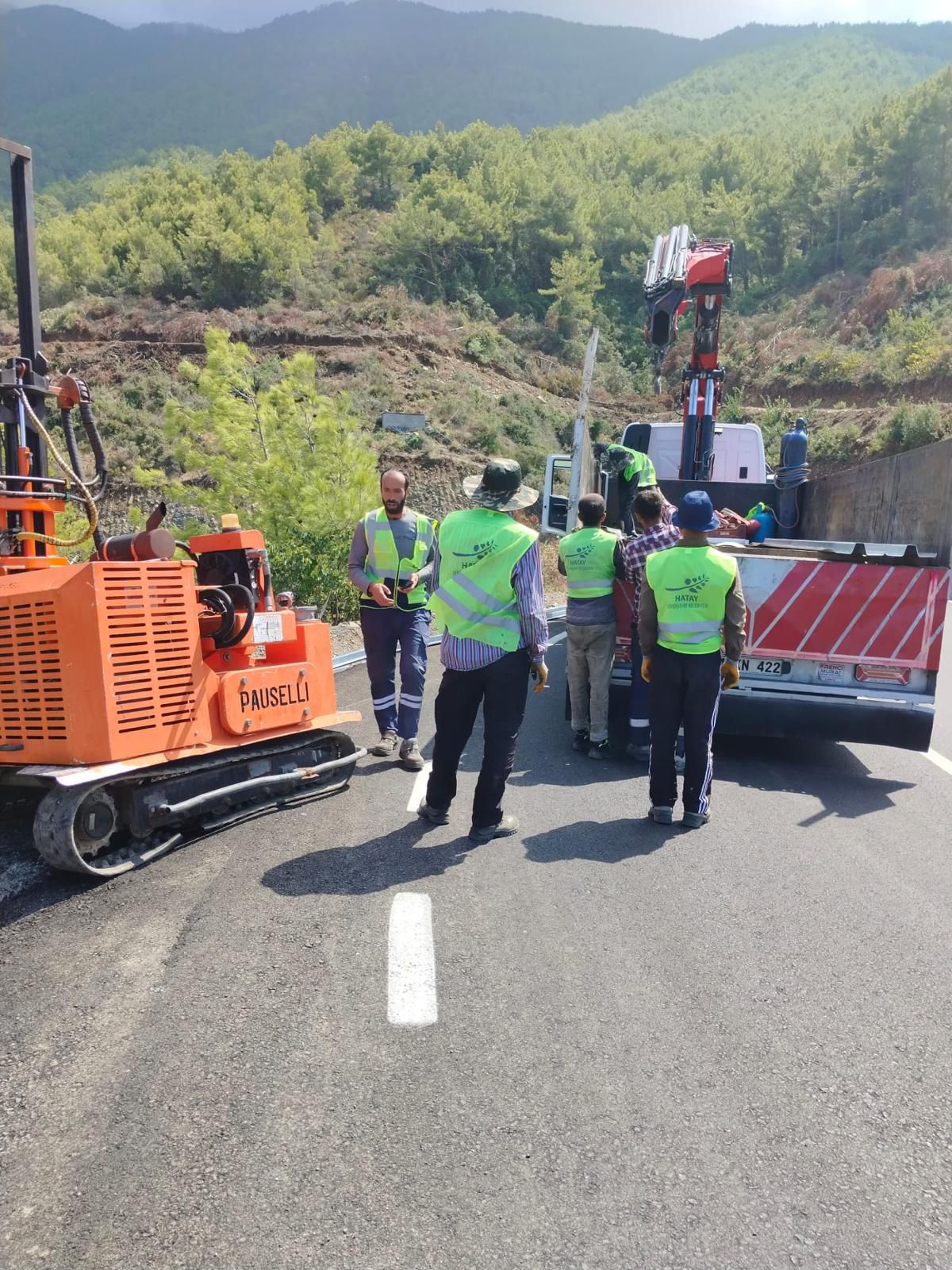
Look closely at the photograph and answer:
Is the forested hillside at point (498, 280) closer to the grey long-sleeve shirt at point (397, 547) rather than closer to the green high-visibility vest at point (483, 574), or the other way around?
the grey long-sleeve shirt at point (397, 547)

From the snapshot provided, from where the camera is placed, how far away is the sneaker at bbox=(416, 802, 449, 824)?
5348 millimetres

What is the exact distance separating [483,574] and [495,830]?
4.58 feet

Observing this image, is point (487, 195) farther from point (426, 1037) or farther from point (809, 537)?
point (426, 1037)

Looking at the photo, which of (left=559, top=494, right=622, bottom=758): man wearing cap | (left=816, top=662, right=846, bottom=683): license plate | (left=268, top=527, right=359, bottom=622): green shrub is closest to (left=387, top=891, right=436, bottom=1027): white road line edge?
(left=559, top=494, right=622, bottom=758): man wearing cap

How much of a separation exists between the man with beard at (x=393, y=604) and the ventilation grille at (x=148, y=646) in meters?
1.84

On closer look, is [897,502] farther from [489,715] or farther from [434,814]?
[434,814]

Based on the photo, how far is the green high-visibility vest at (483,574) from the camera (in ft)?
16.3

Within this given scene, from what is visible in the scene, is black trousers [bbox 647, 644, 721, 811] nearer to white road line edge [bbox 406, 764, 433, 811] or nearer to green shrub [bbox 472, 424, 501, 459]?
white road line edge [bbox 406, 764, 433, 811]

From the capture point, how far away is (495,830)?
5168mm

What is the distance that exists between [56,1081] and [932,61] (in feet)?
749

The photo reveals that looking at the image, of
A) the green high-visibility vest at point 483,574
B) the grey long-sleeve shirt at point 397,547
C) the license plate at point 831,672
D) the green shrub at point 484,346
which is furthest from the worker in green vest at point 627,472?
the green shrub at point 484,346

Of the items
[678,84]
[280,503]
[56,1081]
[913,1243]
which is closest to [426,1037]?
[56,1081]

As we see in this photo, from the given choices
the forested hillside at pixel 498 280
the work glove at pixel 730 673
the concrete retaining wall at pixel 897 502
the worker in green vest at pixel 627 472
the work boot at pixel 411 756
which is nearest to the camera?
the work glove at pixel 730 673

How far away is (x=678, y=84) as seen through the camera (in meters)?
194
